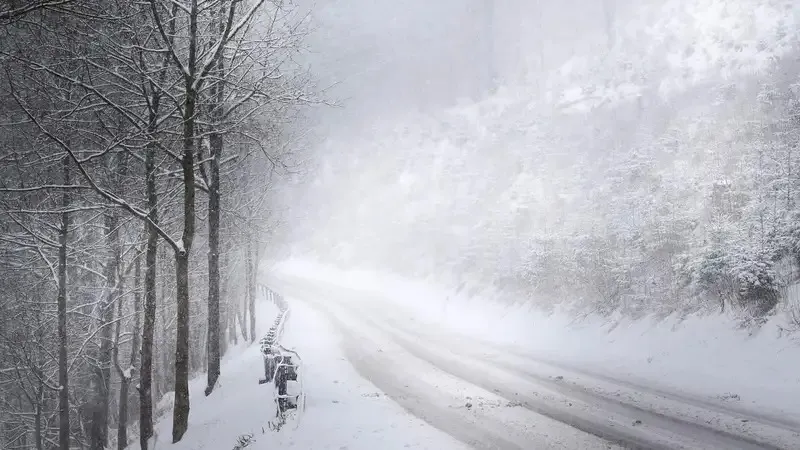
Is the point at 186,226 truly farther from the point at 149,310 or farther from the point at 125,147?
the point at 149,310

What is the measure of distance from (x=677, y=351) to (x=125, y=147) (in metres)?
13.0

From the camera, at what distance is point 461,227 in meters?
35.4

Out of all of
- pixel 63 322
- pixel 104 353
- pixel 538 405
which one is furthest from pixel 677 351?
pixel 63 322

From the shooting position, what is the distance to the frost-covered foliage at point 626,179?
540 inches

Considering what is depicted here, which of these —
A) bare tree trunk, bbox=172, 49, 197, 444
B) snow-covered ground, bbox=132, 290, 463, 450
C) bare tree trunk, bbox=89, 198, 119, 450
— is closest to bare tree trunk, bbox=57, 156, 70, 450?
bare tree trunk, bbox=89, 198, 119, 450

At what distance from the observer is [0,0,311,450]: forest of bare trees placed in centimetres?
901

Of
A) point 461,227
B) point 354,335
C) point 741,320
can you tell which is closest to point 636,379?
point 741,320

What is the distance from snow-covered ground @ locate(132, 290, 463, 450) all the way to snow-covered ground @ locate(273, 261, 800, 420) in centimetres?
551

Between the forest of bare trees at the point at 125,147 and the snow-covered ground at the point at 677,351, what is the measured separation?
32.2 ft

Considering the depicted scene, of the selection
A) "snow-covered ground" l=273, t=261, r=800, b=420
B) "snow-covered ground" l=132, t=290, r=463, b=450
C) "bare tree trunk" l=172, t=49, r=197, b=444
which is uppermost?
"bare tree trunk" l=172, t=49, r=197, b=444

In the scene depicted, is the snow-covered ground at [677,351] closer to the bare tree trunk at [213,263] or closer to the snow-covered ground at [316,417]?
the snow-covered ground at [316,417]

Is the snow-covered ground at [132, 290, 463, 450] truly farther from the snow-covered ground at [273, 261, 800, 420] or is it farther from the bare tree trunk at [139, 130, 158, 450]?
the snow-covered ground at [273, 261, 800, 420]

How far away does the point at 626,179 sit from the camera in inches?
961

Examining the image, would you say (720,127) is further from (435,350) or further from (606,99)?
(435,350)
